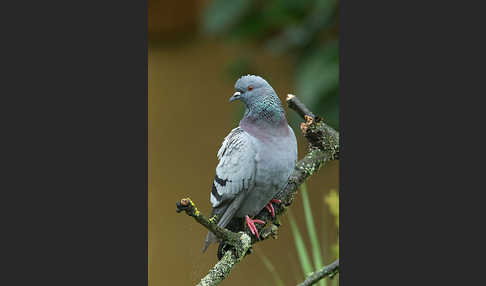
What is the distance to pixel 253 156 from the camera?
1.90 metres

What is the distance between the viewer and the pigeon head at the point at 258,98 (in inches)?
75.2

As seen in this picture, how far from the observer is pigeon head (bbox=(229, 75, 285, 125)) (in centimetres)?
191

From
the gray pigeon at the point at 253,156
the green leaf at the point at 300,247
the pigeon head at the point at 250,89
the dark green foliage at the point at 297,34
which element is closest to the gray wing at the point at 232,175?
the gray pigeon at the point at 253,156

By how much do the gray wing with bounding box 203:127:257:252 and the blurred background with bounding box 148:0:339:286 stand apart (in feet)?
0.56

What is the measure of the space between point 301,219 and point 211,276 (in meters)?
0.69

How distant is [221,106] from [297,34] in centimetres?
64

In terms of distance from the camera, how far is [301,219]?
231cm

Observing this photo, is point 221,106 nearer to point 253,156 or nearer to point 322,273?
point 253,156

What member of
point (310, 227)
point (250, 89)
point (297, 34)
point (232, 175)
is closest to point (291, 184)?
point (310, 227)

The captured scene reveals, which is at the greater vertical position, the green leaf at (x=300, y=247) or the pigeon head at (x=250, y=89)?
the pigeon head at (x=250, y=89)

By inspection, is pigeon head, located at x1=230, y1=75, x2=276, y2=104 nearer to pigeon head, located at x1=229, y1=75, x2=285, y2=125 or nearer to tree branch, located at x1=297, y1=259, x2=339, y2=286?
pigeon head, located at x1=229, y1=75, x2=285, y2=125

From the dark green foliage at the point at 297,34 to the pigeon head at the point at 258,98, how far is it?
0.64 metres

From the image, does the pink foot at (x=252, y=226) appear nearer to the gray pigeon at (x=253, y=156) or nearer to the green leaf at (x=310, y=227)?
the gray pigeon at (x=253, y=156)

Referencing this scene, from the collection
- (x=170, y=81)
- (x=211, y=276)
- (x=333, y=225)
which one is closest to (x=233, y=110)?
(x=170, y=81)
